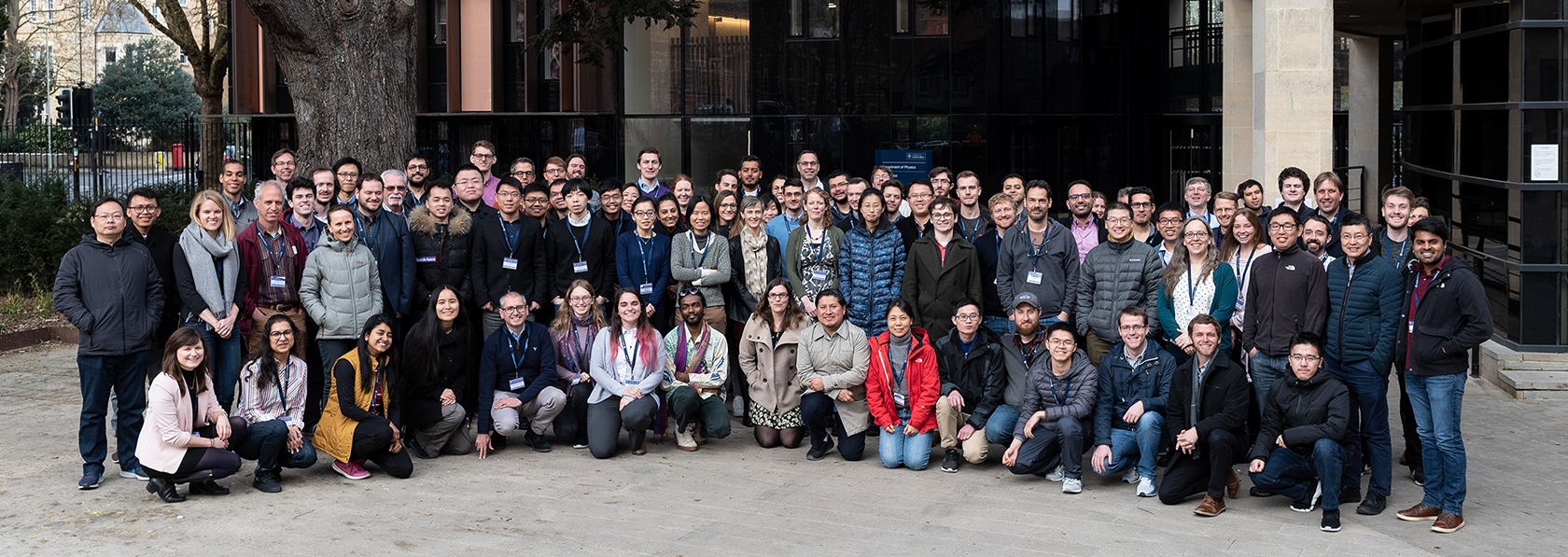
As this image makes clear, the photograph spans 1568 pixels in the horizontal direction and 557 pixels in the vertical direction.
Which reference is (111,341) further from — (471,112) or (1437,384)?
(471,112)

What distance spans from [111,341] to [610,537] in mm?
3318

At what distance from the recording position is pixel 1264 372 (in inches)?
298

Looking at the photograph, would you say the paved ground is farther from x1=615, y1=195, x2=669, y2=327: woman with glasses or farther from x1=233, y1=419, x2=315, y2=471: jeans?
x1=615, y1=195, x2=669, y2=327: woman with glasses

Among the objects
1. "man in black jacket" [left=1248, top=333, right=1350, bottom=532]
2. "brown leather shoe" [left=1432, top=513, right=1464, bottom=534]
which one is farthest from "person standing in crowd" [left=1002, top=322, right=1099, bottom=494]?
"brown leather shoe" [left=1432, top=513, right=1464, bottom=534]

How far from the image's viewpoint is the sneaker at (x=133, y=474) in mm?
7660

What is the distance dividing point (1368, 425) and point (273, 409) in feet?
21.0

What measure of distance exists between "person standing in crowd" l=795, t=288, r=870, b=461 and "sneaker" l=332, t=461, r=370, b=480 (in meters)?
2.82

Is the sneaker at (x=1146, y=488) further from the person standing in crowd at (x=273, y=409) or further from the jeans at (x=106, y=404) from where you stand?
the jeans at (x=106, y=404)

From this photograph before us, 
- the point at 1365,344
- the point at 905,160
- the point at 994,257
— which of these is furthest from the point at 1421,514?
the point at 905,160

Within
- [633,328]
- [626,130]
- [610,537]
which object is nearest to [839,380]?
[633,328]

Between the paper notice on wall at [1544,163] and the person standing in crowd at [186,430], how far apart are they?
10388 mm

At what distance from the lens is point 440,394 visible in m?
8.48

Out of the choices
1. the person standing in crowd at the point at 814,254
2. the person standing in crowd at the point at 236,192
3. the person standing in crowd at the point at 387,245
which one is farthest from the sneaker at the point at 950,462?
the person standing in crowd at the point at 236,192

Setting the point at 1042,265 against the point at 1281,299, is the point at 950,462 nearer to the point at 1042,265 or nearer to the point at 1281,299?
the point at 1042,265
